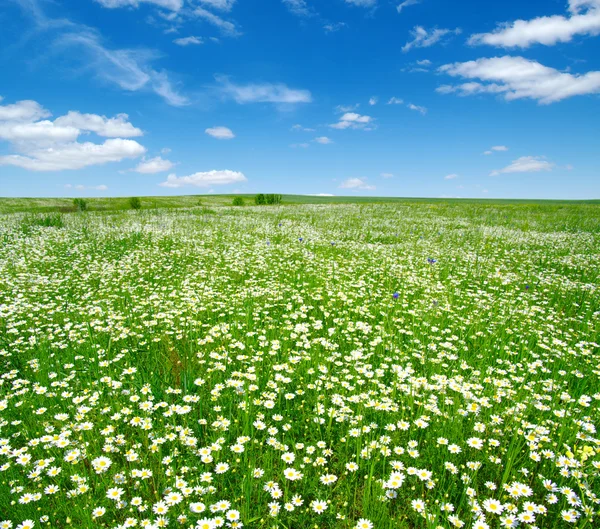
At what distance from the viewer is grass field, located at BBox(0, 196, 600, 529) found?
8.34ft

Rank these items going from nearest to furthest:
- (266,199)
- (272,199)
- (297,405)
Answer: (297,405)
(266,199)
(272,199)

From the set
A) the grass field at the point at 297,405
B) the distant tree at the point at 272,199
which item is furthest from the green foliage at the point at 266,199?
the grass field at the point at 297,405

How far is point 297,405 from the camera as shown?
144 inches

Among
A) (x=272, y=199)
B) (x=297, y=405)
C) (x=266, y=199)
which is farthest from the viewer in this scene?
(x=272, y=199)

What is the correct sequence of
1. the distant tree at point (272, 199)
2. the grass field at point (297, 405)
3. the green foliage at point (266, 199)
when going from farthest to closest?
the distant tree at point (272, 199)
the green foliage at point (266, 199)
the grass field at point (297, 405)

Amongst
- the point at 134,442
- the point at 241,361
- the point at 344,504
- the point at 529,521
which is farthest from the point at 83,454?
the point at 529,521

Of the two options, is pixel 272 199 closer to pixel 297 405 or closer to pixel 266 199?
pixel 266 199

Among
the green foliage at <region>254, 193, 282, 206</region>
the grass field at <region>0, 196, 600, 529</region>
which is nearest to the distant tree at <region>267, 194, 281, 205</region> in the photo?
the green foliage at <region>254, 193, 282, 206</region>

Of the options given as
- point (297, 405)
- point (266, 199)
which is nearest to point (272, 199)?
point (266, 199)

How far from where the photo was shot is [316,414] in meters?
3.48

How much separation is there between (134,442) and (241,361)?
154 centimetres

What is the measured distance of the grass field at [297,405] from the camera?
2.54 m

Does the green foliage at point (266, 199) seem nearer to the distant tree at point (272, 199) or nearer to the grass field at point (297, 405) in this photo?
the distant tree at point (272, 199)

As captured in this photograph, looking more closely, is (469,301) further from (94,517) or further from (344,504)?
(94,517)
